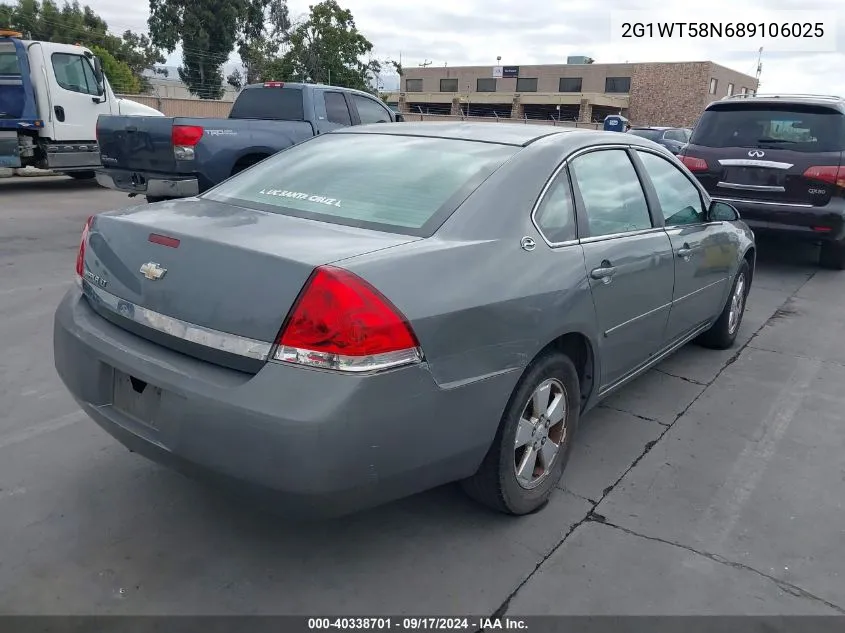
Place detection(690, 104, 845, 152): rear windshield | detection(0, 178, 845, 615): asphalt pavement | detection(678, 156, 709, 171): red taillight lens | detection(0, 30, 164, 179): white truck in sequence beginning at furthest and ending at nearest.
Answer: detection(0, 30, 164, 179): white truck < detection(678, 156, 709, 171): red taillight lens < detection(690, 104, 845, 152): rear windshield < detection(0, 178, 845, 615): asphalt pavement

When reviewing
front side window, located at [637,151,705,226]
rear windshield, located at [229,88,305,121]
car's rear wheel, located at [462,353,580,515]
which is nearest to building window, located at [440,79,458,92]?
rear windshield, located at [229,88,305,121]

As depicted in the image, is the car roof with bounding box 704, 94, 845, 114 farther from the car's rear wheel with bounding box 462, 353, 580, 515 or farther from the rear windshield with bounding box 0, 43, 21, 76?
the rear windshield with bounding box 0, 43, 21, 76

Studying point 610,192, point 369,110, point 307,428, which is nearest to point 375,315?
point 307,428

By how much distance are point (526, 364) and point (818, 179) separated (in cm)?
614

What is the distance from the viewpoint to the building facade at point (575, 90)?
59656 mm

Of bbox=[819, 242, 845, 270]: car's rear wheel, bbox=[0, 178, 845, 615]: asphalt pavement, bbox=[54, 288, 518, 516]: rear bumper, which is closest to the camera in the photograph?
bbox=[54, 288, 518, 516]: rear bumper

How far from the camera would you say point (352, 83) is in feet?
151

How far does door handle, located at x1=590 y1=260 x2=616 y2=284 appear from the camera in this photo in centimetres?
321

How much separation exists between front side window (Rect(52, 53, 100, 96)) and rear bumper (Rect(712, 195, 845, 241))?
11489 mm

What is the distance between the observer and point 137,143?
8844 mm

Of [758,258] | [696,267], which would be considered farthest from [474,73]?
[696,267]

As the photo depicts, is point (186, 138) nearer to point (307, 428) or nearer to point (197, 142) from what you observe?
point (197, 142)

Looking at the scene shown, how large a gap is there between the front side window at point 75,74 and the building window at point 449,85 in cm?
6195

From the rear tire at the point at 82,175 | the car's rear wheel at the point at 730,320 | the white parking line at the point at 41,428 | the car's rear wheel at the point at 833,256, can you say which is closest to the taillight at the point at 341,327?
the white parking line at the point at 41,428
